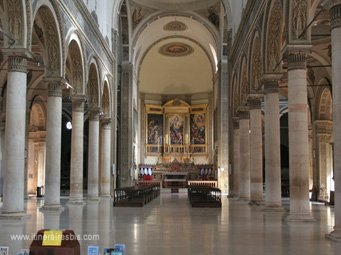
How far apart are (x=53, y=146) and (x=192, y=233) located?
937 cm

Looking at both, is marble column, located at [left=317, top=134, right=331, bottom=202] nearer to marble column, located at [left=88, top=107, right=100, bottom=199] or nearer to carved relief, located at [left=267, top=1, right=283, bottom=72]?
carved relief, located at [left=267, top=1, right=283, bottom=72]

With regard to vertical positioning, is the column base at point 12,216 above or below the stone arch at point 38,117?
below

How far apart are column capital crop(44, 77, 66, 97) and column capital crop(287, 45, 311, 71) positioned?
348 inches

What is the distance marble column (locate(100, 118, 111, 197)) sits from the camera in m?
29.6

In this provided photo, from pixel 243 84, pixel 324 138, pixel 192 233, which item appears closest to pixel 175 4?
pixel 243 84

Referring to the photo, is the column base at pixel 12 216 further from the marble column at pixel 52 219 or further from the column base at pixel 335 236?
the column base at pixel 335 236

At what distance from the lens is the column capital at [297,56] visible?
1450cm

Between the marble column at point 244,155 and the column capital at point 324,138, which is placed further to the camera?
the column capital at point 324,138

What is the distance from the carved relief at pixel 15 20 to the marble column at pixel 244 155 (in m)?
13.8

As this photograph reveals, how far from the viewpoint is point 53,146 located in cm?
1919

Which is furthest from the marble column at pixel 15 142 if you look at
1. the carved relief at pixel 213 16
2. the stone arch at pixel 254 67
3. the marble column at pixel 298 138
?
the carved relief at pixel 213 16

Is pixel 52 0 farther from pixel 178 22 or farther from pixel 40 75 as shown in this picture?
pixel 178 22

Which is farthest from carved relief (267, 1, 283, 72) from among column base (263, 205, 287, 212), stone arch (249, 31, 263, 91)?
column base (263, 205, 287, 212)

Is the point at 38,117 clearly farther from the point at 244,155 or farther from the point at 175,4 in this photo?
the point at 244,155
